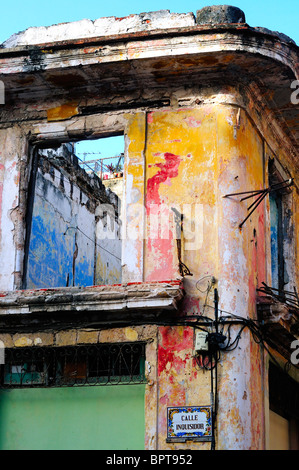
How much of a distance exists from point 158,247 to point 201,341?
1326mm

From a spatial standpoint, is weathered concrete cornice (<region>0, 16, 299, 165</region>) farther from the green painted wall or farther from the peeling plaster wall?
the green painted wall

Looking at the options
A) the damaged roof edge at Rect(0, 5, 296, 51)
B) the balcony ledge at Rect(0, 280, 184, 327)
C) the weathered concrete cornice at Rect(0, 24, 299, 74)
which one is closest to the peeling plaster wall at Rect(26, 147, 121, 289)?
the balcony ledge at Rect(0, 280, 184, 327)

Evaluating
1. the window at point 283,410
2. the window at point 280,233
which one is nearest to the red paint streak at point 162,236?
the window at point 283,410

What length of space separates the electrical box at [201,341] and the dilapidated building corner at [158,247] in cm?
2

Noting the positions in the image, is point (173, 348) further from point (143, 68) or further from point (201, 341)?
point (143, 68)

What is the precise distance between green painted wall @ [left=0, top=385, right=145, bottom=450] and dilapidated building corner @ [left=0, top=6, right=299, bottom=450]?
16 millimetres

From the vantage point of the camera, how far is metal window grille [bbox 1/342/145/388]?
8719 millimetres

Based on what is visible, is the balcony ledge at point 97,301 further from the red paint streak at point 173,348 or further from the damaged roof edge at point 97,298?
the red paint streak at point 173,348

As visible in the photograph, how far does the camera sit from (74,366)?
9.05 m

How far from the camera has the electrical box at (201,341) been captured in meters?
8.26

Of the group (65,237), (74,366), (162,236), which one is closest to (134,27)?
(162,236)

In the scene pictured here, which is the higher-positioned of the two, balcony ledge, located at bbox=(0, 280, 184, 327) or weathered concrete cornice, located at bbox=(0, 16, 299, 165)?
weathered concrete cornice, located at bbox=(0, 16, 299, 165)

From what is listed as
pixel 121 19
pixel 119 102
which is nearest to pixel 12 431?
pixel 119 102

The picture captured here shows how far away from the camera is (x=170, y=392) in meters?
8.33
